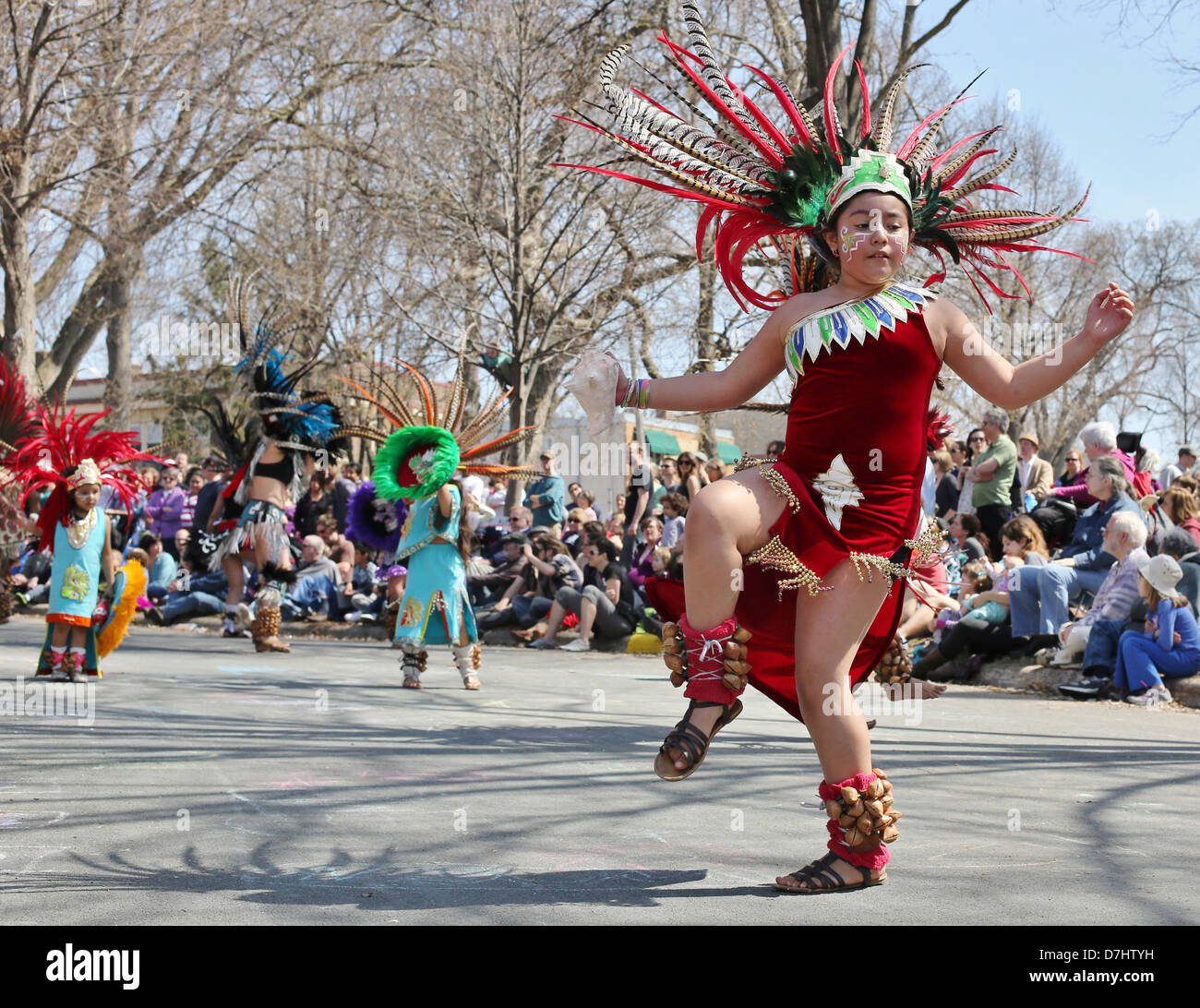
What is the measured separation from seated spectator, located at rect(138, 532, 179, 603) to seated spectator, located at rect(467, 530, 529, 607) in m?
4.14

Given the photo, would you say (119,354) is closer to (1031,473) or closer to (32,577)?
(32,577)

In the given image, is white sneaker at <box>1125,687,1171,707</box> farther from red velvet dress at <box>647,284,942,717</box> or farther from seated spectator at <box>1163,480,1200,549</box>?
red velvet dress at <box>647,284,942,717</box>

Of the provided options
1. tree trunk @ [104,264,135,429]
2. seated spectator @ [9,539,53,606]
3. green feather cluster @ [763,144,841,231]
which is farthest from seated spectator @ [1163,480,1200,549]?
tree trunk @ [104,264,135,429]

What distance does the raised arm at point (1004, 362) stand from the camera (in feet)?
12.4

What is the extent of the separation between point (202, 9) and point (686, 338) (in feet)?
23.9

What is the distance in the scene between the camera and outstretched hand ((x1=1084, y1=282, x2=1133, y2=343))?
12.3 feet

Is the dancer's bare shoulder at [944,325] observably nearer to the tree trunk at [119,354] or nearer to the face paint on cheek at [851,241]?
the face paint on cheek at [851,241]

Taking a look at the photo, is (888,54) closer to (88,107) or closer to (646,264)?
(646,264)

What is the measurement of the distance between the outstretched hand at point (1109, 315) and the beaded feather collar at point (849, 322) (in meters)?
0.46

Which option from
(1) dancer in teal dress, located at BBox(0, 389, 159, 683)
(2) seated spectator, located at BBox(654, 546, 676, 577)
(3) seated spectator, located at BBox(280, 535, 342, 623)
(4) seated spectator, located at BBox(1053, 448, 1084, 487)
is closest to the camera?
(1) dancer in teal dress, located at BBox(0, 389, 159, 683)

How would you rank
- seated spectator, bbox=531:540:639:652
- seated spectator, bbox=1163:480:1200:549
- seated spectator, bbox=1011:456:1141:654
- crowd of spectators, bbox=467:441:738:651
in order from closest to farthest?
seated spectator, bbox=1163:480:1200:549 → seated spectator, bbox=1011:456:1141:654 → crowd of spectators, bbox=467:441:738:651 → seated spectator, bbox=531:540:639:652

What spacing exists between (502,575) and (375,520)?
3.66 m

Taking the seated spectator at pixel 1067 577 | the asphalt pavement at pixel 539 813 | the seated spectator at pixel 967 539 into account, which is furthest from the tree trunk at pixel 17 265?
the seated spectator at pixel 1067 577

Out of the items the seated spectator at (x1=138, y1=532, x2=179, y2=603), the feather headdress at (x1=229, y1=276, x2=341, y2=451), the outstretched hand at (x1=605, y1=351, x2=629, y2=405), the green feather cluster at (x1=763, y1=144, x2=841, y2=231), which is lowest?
the seated spectator at (x1=138, y1=532, x2=179, y2=603)
